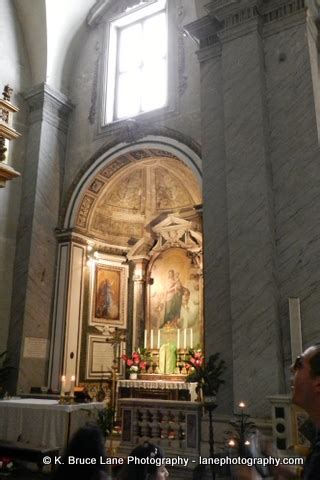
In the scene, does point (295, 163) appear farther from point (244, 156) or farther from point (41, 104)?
point (41, 104)

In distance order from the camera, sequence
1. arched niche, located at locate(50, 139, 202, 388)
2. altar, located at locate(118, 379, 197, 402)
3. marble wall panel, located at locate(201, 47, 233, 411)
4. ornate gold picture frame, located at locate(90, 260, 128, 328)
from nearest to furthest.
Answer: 1. marble wall panel, located at locate(201, 47, 233, 411)
2. altar, located at locate(118, 379, 197, 402)
3. arched niche, located at locate(50, 139, 202, 388)
4. ornate gold picture frame, located at locate(90, 260, 128, 328)

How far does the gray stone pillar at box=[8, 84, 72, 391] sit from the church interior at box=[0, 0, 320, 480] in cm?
4

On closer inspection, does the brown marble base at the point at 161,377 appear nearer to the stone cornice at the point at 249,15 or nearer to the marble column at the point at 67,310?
the marble column at the point at 67,310

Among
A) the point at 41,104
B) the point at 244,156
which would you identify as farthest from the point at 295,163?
the point at 41,104

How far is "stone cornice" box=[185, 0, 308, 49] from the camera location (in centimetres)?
776

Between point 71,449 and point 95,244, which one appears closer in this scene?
point 71,449

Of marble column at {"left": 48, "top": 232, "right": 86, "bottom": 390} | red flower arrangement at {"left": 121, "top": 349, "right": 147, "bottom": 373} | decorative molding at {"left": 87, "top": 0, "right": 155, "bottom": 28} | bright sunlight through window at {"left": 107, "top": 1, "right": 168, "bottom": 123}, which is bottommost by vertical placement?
red flower arrangement at {"left": 121, "top": 349, "right": 147, "bottom": 373}

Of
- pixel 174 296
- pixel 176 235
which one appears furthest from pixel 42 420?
pixel 176 235

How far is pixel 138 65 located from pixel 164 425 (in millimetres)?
7989

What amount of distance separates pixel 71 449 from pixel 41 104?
10.1m

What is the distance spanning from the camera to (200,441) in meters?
6.84

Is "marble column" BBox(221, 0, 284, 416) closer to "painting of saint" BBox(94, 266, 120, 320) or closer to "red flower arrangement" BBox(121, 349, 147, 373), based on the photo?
"red flower arrangement" BBox(121, 349, 147, 373)

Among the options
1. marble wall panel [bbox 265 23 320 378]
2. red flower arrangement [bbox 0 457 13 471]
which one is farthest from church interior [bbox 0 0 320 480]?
red flower arrangement [bbox 0 457 13 471]

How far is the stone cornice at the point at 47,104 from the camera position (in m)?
11.1
